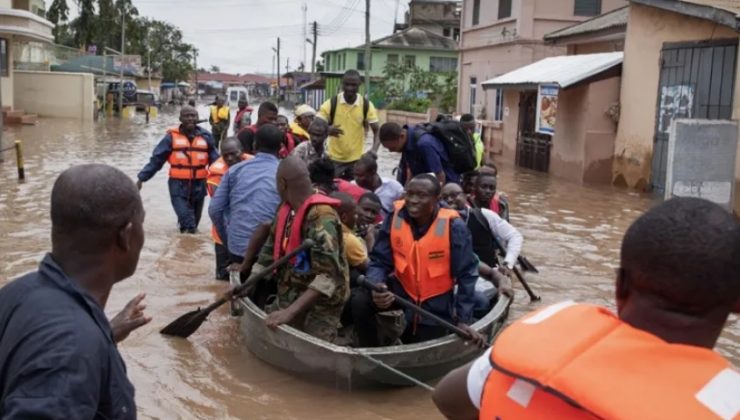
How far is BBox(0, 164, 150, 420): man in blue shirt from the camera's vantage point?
5.98ft

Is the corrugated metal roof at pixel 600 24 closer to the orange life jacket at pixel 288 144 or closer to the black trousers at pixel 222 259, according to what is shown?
the orange life jacket at pixel 288 144

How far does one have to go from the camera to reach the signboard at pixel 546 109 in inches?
807

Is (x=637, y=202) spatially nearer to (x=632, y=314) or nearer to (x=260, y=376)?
(x=260, y=376)

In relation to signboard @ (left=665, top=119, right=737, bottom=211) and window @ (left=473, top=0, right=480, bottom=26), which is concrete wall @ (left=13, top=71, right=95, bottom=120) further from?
signboard @ (left=665, top=119, right=737, bottom=211)

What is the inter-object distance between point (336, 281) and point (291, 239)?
44cm

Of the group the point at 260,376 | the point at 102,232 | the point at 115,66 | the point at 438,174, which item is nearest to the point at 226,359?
the point at 260,376

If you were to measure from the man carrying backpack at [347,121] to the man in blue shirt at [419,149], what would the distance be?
6.81 ft

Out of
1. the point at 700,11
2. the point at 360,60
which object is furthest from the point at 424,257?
the point at 360,60

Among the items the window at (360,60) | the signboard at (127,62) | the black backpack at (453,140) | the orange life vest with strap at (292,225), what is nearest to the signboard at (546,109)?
the black backpack at (453,140)

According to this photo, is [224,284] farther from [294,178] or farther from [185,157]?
[294,178]

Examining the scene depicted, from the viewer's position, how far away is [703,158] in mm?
12594

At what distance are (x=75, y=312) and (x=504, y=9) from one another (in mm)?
26995

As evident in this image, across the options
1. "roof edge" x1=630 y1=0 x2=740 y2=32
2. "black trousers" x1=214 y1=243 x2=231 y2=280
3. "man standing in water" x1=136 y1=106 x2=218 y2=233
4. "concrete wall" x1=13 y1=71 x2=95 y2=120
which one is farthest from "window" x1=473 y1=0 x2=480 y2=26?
"black trousers" x1=214 y1=243 x2=231 y2=280

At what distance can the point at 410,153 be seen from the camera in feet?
26.5
